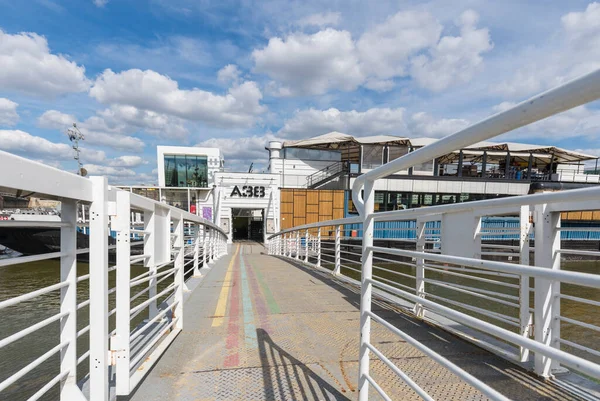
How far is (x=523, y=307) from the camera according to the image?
2.80 metres

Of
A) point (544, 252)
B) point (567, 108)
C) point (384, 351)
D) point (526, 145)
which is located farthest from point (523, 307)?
point (526, 145)

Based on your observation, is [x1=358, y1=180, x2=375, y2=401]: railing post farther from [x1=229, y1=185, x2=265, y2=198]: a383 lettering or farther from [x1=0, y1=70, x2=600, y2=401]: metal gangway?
[x1=229, y1=185, x2=265, y2=198]: a383 lettering

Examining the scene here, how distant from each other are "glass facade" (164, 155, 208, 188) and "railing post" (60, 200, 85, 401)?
29084mm

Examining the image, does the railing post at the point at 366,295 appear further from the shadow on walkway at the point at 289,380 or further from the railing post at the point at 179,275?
the railing post at the point at 179,275

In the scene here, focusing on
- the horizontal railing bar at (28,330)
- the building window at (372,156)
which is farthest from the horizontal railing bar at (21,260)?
the building window at (372,156)

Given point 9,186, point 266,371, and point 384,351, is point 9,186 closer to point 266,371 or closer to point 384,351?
point 266,371

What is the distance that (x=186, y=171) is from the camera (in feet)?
97.9

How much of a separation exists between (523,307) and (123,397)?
3.29 meters

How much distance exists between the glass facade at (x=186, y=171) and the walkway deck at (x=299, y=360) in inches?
1049

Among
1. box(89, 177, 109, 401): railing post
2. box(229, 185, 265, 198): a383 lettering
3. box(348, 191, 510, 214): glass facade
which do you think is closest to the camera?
box(89, 177, 109, 401): railing post

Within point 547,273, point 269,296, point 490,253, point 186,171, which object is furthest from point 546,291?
point 186,171

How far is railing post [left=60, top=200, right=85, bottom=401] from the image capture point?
1.78m

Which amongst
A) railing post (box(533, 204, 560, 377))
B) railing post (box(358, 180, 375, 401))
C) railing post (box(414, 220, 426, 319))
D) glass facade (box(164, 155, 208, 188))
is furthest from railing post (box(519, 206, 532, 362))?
glass facade (box(164, 155, 208, 188))

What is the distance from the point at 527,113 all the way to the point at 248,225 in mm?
34361
